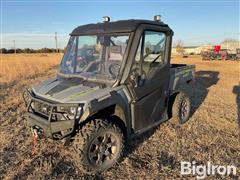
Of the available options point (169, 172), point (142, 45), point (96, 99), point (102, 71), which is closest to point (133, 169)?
point (169, 172)

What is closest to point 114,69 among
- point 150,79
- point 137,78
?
point 137,78

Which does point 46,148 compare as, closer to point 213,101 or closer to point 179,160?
point 179,160

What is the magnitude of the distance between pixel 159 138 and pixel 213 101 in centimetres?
400

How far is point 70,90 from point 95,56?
0.90 metres

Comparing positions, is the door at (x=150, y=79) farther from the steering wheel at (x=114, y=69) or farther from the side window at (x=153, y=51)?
the steering wheel at (x=114, y=69)

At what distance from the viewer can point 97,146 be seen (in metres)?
3.78

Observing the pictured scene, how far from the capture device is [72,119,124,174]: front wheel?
3.58 m

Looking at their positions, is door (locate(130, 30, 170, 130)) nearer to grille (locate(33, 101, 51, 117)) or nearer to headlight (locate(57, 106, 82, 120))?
headlight (locate(57, 106, 82, 120))

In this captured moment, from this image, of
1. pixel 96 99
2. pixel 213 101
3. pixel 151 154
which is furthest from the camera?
pixel 213 101

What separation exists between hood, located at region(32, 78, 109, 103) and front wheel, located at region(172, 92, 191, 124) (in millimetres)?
2360

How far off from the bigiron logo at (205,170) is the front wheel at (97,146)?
3.51 ft

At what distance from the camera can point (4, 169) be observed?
154 inches

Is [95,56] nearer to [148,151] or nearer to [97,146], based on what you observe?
[97,146]

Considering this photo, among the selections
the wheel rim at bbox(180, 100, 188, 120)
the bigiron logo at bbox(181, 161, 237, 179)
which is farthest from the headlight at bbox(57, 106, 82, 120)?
the wheel rim at bbox(180, 100, 188, 120)
